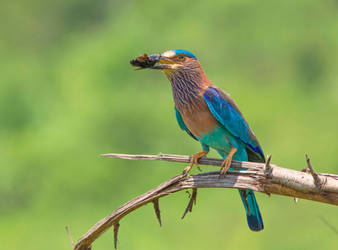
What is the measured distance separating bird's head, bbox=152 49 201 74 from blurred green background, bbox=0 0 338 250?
10.4 feet

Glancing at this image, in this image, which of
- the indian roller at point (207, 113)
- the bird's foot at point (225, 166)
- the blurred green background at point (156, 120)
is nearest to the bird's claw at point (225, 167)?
the bird's foot at point (225, 166)

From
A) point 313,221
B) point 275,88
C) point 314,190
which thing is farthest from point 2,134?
point 314,190

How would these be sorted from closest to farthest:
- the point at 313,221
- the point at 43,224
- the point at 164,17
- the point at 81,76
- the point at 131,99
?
the point at 313,221 → the point at 43,224 → the point at 131,99 → the point at 81,76 → the point at 164,17

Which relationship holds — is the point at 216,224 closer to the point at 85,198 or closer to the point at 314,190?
the point at 85,198

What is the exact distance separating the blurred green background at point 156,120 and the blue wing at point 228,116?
10.2ft

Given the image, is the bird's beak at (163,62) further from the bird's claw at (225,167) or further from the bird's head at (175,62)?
the bird's claw at (225,167)

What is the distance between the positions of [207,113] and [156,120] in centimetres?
464

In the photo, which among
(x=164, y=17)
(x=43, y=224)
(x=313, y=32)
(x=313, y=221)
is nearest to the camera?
Answer: (x=313, y=221)

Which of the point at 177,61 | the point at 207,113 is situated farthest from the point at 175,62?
the point at 207,113

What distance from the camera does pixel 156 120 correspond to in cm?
789

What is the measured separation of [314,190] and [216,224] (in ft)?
14.1

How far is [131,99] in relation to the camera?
849cm

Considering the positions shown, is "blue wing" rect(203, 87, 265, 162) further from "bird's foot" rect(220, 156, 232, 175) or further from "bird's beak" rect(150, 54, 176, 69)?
"bird's foot" rect(220, 156, 232, 175)

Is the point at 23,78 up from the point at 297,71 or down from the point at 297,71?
up
